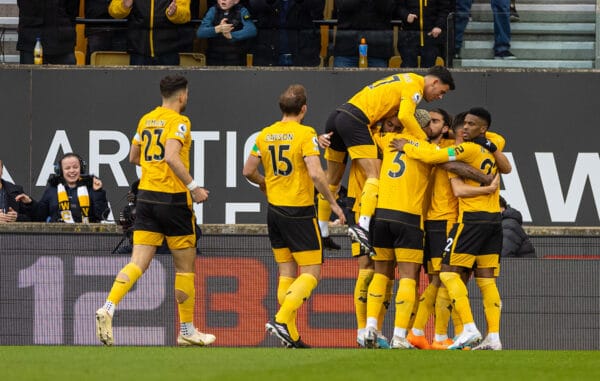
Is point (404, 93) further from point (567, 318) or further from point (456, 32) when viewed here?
point (456, 32)

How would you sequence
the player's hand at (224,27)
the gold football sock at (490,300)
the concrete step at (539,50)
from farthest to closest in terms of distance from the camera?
the concrete step at (539,50), the player's hand at (224,27), the gold football sock at (490,300)

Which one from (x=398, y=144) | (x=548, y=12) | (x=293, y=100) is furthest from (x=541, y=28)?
(x=293, y=100)

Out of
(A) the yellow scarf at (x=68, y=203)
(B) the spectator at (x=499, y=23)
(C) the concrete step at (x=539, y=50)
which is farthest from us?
(C) the concrete step at (x=539, y=50)

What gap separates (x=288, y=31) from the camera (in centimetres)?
1823

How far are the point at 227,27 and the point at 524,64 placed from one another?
3.74 metres

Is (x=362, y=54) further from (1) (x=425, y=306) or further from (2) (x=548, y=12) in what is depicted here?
(1) (x=425, y=306)

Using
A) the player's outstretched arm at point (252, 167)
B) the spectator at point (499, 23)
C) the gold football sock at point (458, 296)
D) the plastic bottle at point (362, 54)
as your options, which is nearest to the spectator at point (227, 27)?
the plastic bottle at point (362, 54)

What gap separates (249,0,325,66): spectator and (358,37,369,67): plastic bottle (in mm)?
492

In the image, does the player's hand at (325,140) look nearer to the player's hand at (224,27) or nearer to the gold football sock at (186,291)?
the gold football sock at (186,291)

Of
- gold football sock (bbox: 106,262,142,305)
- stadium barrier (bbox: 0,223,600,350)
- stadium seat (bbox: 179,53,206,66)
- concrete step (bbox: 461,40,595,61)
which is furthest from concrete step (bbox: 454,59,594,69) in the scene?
gold football sock (bbox: 106,262,142,305)

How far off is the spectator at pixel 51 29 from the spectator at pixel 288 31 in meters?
2.21

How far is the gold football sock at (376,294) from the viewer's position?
44.3ft

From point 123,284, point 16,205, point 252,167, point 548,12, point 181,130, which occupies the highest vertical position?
point 548,12

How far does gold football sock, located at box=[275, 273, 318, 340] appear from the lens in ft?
43.5
